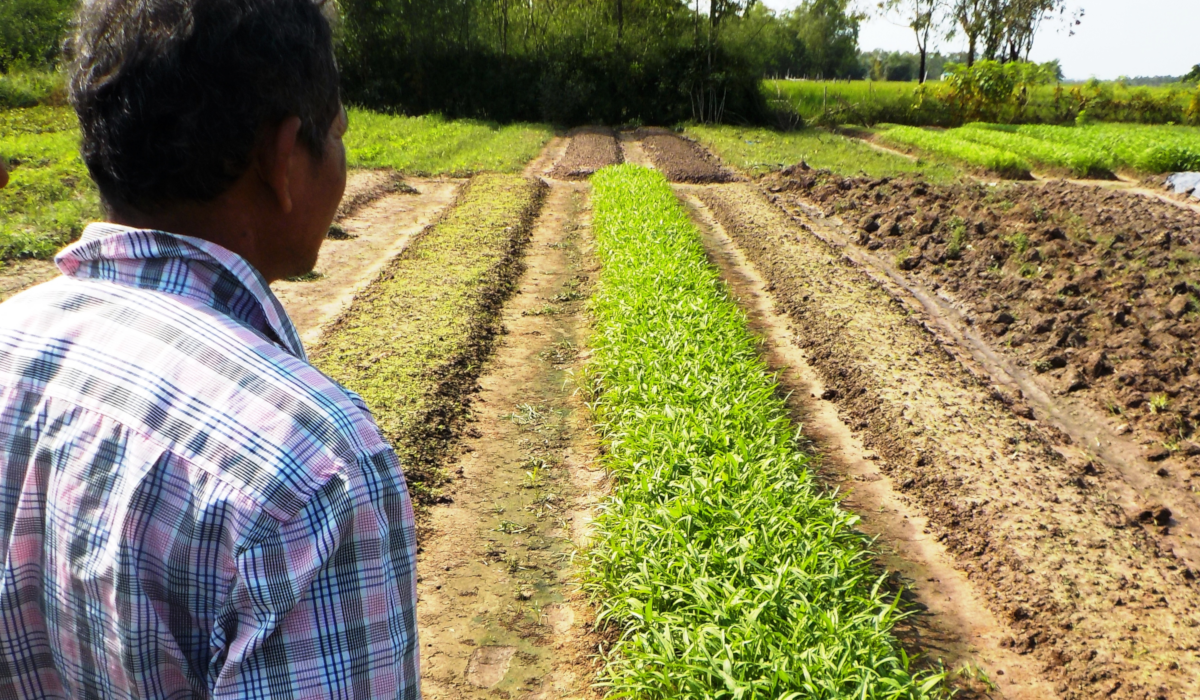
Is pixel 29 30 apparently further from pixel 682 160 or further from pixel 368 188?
pixel 682 160

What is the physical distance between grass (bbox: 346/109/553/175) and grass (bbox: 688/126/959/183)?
5.00 meters

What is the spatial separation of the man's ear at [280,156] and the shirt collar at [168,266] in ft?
0.35

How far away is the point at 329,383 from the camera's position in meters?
0.94

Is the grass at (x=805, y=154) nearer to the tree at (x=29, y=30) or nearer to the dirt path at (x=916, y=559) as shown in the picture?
the dirt path at (x=916, y=559)

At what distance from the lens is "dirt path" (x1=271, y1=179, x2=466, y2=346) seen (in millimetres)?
8297

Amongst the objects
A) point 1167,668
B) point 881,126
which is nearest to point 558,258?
point 1167,668

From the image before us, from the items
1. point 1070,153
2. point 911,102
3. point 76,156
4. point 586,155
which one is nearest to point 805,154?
point 586,155

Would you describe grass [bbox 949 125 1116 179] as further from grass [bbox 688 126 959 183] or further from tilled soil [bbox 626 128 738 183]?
tilled soil [bbox 626 128 738 183]

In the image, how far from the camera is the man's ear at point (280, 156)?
1.07 m

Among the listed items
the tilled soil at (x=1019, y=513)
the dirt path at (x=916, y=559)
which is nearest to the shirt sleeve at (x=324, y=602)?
the dirt path at (x=916, y=559)

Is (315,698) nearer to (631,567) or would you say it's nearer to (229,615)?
(229,615)

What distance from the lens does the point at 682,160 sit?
19719 mm

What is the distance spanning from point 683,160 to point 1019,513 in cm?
1590

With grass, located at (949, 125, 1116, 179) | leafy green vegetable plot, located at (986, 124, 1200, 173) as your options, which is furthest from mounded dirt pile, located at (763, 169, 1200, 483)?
leafy green vegetable plot, located at (986, 124, 1200, 173)
